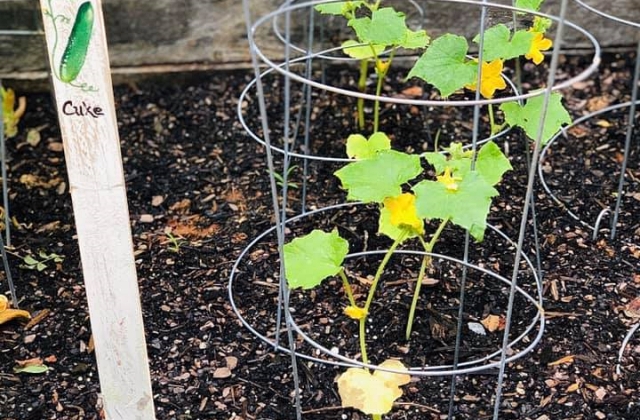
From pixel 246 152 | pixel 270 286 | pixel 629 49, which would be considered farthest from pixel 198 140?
pixel 629 49

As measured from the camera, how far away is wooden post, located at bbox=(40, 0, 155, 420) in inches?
50.6

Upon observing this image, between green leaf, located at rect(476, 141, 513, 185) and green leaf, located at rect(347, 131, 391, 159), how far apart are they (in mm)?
234

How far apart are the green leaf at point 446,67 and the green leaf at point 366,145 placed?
21 cm

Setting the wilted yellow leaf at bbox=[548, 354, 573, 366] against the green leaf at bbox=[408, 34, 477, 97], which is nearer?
the green leaf at bbox=[408, 34, 477, 97]

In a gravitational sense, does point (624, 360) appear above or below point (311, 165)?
below

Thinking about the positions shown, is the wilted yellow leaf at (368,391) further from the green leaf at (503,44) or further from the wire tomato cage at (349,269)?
the green leaf at (503,44)

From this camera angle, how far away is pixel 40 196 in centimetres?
250

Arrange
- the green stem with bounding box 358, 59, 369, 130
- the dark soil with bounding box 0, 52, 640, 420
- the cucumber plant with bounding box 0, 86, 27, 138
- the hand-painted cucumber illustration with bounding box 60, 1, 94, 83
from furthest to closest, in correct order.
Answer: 1. the cucumber plant with bounding box 0, 86, 27, 138
2. the green stem with bounding box 358, 59, 369, 130
3. the dark soil with bounding box 0, 52, 640, 420
4. the hand-painted cucumber illustration with bounding box 60, 1, 94, 83

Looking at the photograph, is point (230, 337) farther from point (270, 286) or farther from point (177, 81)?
point (177, 81)

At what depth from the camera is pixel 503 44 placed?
5.42 feet

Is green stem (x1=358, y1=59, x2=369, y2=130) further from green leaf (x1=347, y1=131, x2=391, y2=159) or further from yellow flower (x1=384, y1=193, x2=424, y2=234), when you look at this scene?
yellow flower (x1=384, y1=193, x2=424, y2=234)

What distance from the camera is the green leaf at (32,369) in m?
1.90

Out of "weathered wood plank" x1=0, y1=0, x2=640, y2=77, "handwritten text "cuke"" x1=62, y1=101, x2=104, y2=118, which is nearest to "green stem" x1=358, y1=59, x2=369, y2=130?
"weathered wood plank" x1=0, y1=0, x2=640, y2=77

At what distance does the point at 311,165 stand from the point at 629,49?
1433 millimetres
